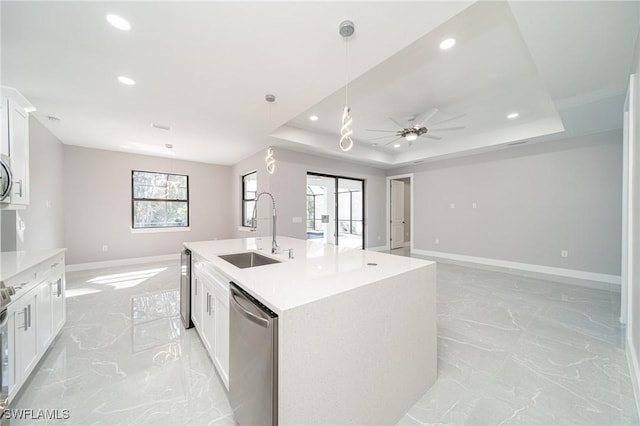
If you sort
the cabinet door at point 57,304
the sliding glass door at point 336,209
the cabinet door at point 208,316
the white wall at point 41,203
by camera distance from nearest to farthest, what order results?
the cabinet door at point 208,316, the cabinet door at point 57,304, the white wall at point 41,203, the sliding glass door at point 336,209

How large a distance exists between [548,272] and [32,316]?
7271 mm

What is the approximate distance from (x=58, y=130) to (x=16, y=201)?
8.02 feet

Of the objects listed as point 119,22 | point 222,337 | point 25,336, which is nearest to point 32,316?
point 25,336

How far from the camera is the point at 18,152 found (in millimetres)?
2447

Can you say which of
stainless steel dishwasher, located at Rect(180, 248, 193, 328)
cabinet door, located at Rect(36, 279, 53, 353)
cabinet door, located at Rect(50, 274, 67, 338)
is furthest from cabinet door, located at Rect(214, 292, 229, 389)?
cabinet door, located at Rect(50, 274, 67, 338)

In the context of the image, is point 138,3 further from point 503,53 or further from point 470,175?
point 470,175

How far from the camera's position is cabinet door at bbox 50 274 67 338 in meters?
2.16

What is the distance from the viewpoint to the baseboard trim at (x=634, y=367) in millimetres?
1605

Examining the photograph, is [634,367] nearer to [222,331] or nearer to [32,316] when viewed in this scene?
[222,331]

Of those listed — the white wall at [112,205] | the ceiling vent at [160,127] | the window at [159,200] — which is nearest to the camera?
the ceiling vent at [160,127]

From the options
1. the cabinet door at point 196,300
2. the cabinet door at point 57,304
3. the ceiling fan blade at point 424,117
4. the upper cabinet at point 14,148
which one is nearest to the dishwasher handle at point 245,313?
the cabinet door at point 196,300

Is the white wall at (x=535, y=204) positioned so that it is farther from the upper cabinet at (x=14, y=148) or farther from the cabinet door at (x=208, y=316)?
the upper cabinet at (x=14, y=148)

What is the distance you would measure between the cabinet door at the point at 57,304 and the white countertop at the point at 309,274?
52.5 inches

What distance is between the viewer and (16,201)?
2416 millimetres
